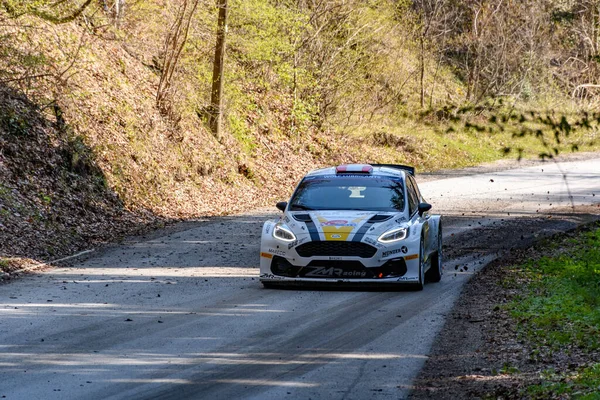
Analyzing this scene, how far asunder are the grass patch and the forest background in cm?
200

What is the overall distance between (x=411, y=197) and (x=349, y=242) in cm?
205

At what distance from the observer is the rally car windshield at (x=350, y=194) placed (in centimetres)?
1427

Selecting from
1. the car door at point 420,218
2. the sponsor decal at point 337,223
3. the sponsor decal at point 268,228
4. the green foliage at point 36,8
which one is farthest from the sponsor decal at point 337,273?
the green foliage at point 36,8

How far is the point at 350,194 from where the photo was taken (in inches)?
570

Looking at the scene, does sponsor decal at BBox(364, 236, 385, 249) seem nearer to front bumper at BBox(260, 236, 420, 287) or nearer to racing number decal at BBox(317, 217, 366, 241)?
front bumper at BBox(260, 236, 420, 287)

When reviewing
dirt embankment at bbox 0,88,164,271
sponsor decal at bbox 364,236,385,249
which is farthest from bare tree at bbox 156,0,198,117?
sponsor decal at bbox 364,236,385,249

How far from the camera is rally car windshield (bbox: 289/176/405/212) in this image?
46.8 feet

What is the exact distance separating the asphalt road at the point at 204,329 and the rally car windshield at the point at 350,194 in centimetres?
147

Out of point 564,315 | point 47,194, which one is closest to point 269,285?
point 564,315

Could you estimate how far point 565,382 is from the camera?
25.6ft

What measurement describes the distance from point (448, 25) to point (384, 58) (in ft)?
42.5

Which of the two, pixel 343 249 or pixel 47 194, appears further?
pixel 47 194

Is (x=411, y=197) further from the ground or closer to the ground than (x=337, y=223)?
further from the ground

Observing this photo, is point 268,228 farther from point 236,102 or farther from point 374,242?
point 236,102
